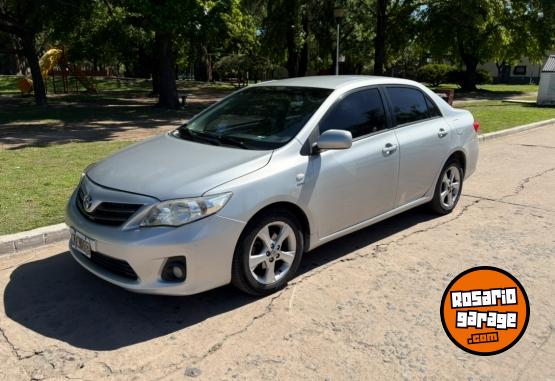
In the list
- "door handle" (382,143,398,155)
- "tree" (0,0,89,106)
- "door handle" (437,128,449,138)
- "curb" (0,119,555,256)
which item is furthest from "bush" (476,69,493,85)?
"curb" (0,119,555,256)

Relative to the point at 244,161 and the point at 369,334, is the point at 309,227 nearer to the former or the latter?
the point at 244,161

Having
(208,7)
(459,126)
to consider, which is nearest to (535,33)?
(208,7)

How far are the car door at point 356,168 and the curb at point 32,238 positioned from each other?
2.62 meters

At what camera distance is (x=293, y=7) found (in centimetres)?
2462

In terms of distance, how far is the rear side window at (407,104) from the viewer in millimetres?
5012

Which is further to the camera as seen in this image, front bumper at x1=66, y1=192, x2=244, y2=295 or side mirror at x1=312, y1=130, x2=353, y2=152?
side mirror at x1=312, y1=130, x2=353, y2=152

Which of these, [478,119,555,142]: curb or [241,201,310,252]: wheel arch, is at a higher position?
[241,201,310,252]: wheel arch

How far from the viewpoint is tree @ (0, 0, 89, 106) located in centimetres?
1627

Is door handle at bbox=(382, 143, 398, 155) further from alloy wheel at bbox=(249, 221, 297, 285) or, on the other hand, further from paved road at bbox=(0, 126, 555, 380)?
alloy wheel at bbox=(249, 221, 297, 285)

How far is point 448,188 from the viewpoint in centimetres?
579

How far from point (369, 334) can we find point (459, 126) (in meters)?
3.33

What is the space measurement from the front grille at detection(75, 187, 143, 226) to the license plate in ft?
0.50

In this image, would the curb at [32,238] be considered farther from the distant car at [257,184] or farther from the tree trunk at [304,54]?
the tree trunk at [304,54]

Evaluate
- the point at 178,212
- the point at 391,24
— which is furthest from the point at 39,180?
the point at 391,24
